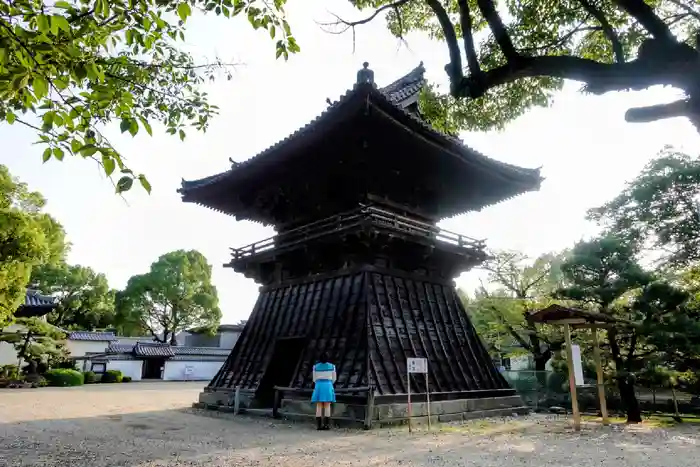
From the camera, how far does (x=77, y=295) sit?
1957 inches

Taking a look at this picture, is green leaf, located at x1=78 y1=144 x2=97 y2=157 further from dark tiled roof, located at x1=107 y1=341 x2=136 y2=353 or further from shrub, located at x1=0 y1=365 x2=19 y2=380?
dark tiled roof, located at x1=107 y1=341 x2=136 y2=353

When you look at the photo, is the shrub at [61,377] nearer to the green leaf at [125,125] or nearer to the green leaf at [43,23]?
the green leaf at [125,125]

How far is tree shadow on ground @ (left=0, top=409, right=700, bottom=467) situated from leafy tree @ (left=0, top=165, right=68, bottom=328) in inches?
198

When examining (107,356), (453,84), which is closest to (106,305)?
(107,356)

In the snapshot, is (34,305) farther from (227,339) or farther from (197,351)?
(227,339)

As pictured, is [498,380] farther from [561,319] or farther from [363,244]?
[363,244]

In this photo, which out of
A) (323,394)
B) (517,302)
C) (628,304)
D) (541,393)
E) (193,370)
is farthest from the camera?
(193,370)

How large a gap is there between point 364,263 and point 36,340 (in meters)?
26.5

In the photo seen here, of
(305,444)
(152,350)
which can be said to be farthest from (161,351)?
(305,444)

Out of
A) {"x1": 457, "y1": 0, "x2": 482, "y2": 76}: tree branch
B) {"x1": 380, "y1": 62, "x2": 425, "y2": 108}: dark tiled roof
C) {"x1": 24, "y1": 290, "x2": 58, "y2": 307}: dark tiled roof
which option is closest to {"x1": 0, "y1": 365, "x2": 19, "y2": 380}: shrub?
{"x1": 24, "y1": 290, "x2": 58, "y2": 307}: dark tiled roof

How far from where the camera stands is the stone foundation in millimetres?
11102

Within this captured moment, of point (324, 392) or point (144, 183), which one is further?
point (324, 392)

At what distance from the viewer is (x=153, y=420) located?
12.8 m

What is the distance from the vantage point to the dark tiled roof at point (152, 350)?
43100mm
